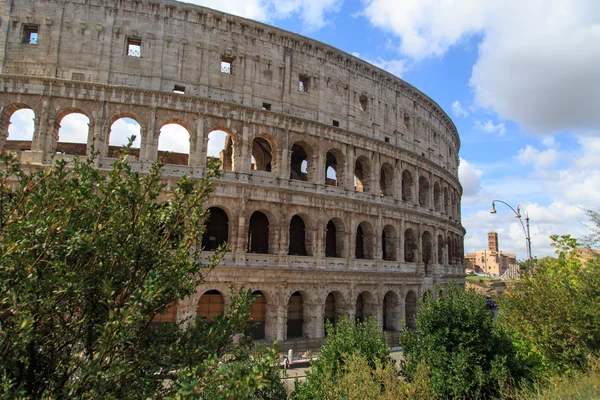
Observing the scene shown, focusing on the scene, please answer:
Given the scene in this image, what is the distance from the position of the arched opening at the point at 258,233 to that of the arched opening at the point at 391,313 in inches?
347

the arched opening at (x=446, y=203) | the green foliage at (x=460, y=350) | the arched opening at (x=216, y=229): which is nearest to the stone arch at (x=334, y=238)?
the arched opening at (x=216, y=229)

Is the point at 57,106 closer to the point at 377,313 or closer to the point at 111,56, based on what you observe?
the point at 111,56

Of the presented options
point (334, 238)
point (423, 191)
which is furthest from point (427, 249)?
point (334, 238)

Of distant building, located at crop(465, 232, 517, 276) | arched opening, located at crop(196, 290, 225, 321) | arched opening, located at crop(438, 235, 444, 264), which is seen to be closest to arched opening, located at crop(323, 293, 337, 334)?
arched opening, located at crop(196, 290, 225, 321)

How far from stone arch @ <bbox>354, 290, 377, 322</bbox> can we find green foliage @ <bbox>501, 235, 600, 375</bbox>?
9.26m

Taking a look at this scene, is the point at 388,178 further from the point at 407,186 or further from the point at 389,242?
the point at 389,242

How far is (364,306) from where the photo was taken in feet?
77.3

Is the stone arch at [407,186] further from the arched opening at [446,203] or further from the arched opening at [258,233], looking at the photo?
the arched opening at [258,233]

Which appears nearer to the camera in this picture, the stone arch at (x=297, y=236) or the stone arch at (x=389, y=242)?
the stone arch at (x=297, y=236)

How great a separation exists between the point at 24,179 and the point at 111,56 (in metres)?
16.7

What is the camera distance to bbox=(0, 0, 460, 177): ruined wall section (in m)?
18.6

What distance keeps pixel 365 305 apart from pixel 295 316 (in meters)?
4.54

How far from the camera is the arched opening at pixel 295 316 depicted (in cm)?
2123

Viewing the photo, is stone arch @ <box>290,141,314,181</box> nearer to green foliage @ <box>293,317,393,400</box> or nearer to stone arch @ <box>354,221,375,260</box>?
stone arch @ <box>354,221,375,260</box>
